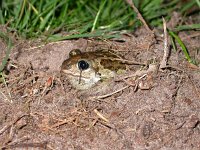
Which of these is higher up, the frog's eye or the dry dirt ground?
the frog's eye

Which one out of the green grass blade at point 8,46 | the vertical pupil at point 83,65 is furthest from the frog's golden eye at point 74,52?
the green grass blade at point 8,46

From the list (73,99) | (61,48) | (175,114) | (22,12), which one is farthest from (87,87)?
(22,12)

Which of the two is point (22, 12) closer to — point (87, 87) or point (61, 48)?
point (61, 48)

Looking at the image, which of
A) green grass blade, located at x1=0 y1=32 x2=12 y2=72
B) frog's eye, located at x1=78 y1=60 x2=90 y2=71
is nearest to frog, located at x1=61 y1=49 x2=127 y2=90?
frog's eye, located at x1=78 y1=60 x2=90 y2=71

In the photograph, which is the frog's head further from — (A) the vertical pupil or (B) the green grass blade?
(B) the green grass blade

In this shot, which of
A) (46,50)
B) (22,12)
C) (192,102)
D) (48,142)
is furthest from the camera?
(22,12)

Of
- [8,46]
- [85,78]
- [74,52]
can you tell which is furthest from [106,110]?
[8,46]

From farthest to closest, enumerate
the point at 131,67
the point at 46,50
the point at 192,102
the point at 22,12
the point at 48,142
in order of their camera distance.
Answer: the point at 22,12, the point at 46,50, the point at 131,67, the point at 192,102, the point at 48,142
